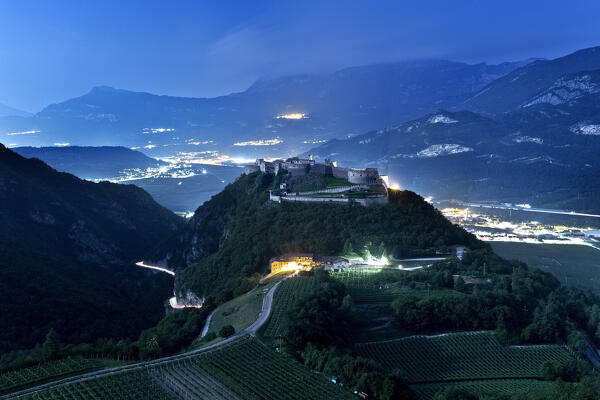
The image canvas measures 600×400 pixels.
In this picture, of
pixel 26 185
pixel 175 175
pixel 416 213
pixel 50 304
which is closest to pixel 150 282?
pixel 50 304

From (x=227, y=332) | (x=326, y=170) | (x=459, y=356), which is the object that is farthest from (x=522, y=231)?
(x=227, y=332)

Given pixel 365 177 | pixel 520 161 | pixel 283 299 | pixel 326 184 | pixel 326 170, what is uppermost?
pixel 520 161

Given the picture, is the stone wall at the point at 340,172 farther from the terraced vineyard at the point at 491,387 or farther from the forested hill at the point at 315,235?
the terraced vineyard at the point at 491,387

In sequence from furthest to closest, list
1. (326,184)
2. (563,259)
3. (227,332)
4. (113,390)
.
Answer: (563,259) → (326,184) → (227,332) → (113,390)

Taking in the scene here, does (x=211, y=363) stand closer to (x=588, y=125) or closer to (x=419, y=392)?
(x=419, y=392)

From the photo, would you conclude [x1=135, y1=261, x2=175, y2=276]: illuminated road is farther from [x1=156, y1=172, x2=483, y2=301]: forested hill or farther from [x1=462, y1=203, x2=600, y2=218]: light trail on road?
[x1=462, y1=203, x2=600, y2=218]: light trail on road

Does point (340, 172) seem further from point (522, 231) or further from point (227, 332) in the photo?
point (522, 231)

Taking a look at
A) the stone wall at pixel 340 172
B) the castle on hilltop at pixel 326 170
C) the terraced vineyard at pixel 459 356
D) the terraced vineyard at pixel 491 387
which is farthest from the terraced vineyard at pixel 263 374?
the stone wall at pixel 340 172
